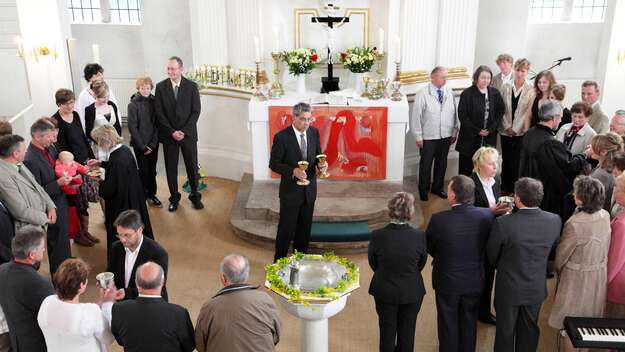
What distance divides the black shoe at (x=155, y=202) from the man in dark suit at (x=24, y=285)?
4.08m

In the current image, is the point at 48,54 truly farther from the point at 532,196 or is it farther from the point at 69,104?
the point at 532,196

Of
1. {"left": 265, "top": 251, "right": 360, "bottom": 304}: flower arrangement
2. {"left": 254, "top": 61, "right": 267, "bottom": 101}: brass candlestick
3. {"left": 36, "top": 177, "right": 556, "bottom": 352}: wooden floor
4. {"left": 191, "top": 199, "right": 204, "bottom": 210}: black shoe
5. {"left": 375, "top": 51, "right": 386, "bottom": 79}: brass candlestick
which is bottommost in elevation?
{"left": 36, "top": 177, "right": 556, "bottom": 352}: wooden floor

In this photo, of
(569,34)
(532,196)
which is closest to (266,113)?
(532,196)

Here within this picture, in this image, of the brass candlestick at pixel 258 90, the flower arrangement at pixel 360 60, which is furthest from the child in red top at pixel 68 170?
the flower arrangement at pixel 360 60

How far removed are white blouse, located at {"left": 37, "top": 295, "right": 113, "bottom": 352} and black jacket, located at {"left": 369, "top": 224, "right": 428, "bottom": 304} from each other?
176cm

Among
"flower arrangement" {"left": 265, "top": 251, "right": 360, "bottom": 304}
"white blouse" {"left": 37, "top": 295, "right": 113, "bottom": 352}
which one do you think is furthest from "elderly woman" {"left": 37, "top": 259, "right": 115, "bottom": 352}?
"flower arrangement" {"left": 265, "top": 251, "right": 360, "bottom": 304}

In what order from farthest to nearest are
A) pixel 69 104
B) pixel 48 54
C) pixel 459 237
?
pixel 48 54 < pixel 69 104 < pixel 459 237

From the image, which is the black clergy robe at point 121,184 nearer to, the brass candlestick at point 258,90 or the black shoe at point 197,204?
the black shoe at point 197,204

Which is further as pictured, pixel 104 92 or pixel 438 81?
pixel 438 81

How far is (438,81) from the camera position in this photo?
→ 7898 mm

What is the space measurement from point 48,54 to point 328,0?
12.7 ft

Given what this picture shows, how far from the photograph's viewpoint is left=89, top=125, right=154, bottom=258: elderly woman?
5613 millimetres

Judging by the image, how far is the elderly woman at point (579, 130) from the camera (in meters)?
6.37

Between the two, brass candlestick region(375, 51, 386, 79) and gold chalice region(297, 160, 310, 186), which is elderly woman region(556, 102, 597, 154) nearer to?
gold chalice region(297, 160, 310, 186)
